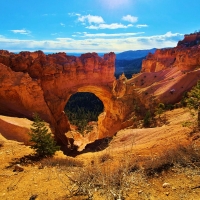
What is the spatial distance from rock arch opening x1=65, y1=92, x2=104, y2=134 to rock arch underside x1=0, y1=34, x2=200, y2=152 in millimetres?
8842

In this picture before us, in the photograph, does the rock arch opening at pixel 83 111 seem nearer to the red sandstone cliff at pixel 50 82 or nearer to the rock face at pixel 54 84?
the rock face at pixel 54 84

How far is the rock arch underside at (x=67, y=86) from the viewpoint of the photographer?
20.5 meters

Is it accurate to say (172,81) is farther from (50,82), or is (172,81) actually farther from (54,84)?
(50,82)

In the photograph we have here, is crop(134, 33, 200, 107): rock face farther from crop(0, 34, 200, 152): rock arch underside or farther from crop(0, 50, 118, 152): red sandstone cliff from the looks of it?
crop(0, 50, 118, 152): red sandstone cliff

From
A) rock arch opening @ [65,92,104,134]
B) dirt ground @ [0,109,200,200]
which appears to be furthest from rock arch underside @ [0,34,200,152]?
dirt ground @ [0,109,200,200]

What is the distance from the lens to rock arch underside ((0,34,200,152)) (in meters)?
20.5

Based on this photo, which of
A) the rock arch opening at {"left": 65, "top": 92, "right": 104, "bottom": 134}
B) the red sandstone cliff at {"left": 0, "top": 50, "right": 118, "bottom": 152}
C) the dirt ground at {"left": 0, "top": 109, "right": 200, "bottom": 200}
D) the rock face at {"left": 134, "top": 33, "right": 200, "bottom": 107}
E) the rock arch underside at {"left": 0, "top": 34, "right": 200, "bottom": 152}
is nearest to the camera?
the dirt ground at {"left": 0, "top": 109, "right": 200, "bottom": 200}

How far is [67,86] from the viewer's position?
2973 centimetres

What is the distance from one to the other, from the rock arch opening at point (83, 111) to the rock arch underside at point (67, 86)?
884 centimetres

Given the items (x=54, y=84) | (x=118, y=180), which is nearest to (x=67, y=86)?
(x=54, y=84)

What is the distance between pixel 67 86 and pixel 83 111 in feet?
87.7

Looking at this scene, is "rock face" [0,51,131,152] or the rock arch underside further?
the rock arch underside

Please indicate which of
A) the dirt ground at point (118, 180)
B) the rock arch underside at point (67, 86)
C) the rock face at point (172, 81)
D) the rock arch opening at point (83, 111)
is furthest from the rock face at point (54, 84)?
the dirt ground at point (118, 180)

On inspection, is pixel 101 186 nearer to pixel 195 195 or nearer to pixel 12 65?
pixel 195 195
